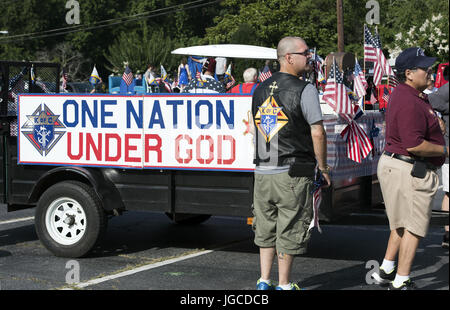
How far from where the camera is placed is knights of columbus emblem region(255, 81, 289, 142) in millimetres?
5316

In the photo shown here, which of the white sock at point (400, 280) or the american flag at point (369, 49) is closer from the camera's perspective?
the white sock at point (400, 280)

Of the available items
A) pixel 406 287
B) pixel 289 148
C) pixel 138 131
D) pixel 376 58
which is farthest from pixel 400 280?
pixel 376 58

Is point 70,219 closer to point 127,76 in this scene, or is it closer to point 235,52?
point 235,52

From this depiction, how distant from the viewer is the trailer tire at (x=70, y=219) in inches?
281

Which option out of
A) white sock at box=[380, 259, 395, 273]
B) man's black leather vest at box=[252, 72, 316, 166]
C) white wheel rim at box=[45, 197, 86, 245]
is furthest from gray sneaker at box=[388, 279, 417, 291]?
white wheel rim at box=[45, 197, 86, 245]

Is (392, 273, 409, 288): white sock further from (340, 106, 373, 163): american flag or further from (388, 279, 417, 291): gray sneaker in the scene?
(340, 106, 373, 163): american flag

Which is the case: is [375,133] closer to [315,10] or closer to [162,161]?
[162,161]

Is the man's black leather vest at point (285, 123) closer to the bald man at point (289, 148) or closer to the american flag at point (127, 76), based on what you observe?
the bald man at point (289, 148)

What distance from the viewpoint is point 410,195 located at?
543 centimetres

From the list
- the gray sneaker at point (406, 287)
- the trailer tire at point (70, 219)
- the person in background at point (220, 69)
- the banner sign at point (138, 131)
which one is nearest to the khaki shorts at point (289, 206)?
the gray sneaker at point (406, 287)

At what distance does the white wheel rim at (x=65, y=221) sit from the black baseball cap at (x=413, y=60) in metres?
3.36
